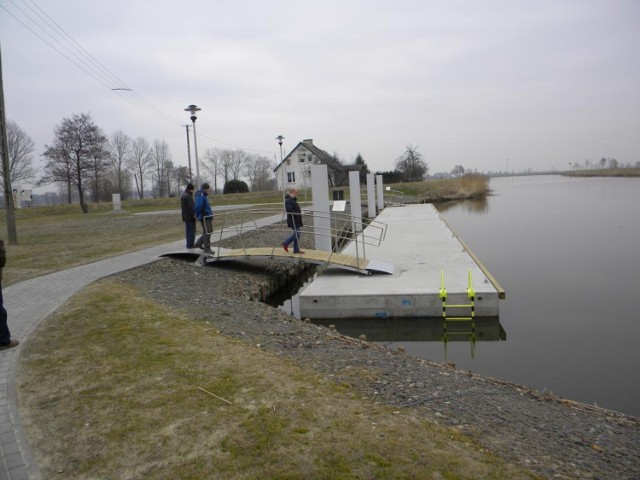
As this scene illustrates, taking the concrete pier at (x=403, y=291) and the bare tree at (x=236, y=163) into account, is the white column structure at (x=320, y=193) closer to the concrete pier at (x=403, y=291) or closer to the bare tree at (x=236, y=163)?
the concrete pier at (x=403, y=291)

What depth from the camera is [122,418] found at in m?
4.53

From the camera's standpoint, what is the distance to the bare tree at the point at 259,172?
91562 mm

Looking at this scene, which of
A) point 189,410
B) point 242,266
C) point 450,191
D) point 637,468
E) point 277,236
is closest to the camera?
point 637,468

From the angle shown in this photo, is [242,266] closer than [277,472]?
No

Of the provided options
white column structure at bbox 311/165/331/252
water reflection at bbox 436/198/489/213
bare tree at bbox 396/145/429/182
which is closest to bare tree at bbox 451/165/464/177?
bare tree at bbox 396/145/429/182

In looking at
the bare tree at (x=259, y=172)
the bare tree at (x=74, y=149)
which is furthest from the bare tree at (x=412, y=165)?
the bare tree at (x=74, y=149)

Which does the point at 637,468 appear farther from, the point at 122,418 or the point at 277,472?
the point at 122,418

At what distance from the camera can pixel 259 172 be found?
92.8m

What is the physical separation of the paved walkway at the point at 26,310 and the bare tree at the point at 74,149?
29.8 m

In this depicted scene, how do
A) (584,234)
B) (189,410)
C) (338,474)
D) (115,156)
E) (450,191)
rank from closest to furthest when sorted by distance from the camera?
(338,474), (189,410), (584,234), (450,191), (115,156)

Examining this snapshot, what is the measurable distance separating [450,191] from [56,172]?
44.8 metres

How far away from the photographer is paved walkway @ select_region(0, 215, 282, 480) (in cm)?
392

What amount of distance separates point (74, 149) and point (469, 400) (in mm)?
43348

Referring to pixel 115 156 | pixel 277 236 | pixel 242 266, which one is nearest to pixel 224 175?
pixel 115 156
